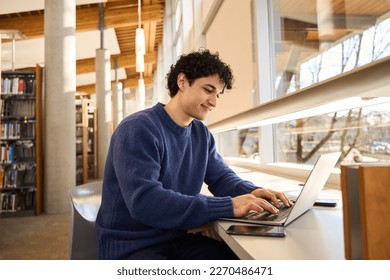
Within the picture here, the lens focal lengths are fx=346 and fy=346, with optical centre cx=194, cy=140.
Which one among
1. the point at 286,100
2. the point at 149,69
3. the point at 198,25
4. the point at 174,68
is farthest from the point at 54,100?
the point at 149,69

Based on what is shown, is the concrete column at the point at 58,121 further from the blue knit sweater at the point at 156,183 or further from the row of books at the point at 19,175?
the blue knit sweater at the point at 156,183

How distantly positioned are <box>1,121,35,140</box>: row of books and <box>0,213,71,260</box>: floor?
1088mm

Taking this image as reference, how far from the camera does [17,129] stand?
4664mm

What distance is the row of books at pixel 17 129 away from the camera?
4648 millimetres

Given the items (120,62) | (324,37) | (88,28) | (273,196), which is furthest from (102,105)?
(273,196)

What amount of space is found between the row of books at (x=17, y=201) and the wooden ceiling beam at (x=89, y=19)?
14.9ft

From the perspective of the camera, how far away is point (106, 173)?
128cm

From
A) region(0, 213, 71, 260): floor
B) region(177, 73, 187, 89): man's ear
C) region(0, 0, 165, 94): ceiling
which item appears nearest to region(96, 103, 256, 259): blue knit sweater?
region(177, 73, 187, 89): man's ear

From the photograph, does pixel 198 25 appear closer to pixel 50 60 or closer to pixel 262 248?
pixel 50 60

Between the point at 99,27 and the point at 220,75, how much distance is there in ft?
25.1

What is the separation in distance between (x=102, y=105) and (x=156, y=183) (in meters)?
8.54

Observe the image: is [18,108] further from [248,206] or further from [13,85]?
[248,206]

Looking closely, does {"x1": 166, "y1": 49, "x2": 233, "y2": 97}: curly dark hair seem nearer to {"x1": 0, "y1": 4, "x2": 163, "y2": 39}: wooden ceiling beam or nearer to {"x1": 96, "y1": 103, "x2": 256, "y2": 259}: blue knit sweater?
{"x1": 96, "y1": 103, "x2": 256, "y2": 259}: blue knit sweater

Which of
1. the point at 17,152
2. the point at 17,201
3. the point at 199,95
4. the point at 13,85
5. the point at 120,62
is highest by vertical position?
the point at 120,62
